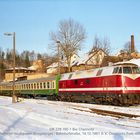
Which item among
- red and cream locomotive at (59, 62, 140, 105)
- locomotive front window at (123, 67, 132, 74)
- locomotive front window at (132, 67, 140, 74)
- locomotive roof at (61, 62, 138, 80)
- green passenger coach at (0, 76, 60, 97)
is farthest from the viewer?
green passenger coach at (0, 76, 60, 97)

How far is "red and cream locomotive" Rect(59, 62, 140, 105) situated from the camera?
2227 cm

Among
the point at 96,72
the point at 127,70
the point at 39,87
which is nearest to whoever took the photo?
the point at 127,70

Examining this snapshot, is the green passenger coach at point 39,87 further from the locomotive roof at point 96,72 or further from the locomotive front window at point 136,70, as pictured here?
the locomotive front window at point 136,70

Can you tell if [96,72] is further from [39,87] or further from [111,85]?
[39,87]

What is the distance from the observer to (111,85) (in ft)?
75.8

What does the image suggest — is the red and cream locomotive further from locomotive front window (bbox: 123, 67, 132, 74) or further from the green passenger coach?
the green passenger coach

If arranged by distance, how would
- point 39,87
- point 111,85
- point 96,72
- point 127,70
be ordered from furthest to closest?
1. point 39,87
2. point 96,72
3. point 111,85
4. point 127,70

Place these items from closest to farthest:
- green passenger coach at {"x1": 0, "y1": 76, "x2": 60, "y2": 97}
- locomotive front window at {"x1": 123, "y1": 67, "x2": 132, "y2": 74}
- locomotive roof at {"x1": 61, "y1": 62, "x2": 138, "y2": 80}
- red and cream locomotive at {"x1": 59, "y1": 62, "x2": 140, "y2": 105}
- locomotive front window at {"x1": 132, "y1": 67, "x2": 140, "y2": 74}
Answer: red and cream locomotive at {"x1": 59, "y1": 62, "x2": 140, "y2": 105} → locomotive front window at {"x1": 123, "y1": 67, "x2": 132, "y2": 74} → locomotive front window at {"x1": 132, "y1": 67, "x2": 140, "y2": 74} → locomotive roof at {"x1": 61, "y1": 62, "x2": 138, "y2": 80} → green passenger coach at {"x1": 0, "y1": 76, "x2": 60, "y2": 97}

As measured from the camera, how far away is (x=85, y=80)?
89.6 ft

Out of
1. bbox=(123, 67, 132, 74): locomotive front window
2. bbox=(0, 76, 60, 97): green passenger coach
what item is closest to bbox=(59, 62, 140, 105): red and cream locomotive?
bbox=(123, 67, 132, 74): locomotive front window

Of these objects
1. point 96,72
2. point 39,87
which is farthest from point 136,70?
point 39,87

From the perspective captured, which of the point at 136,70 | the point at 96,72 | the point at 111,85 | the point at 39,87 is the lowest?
the point at 39,87

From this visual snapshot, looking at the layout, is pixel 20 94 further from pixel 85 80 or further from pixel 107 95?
pixel 107 95

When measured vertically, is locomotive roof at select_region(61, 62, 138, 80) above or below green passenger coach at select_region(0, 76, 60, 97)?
above
